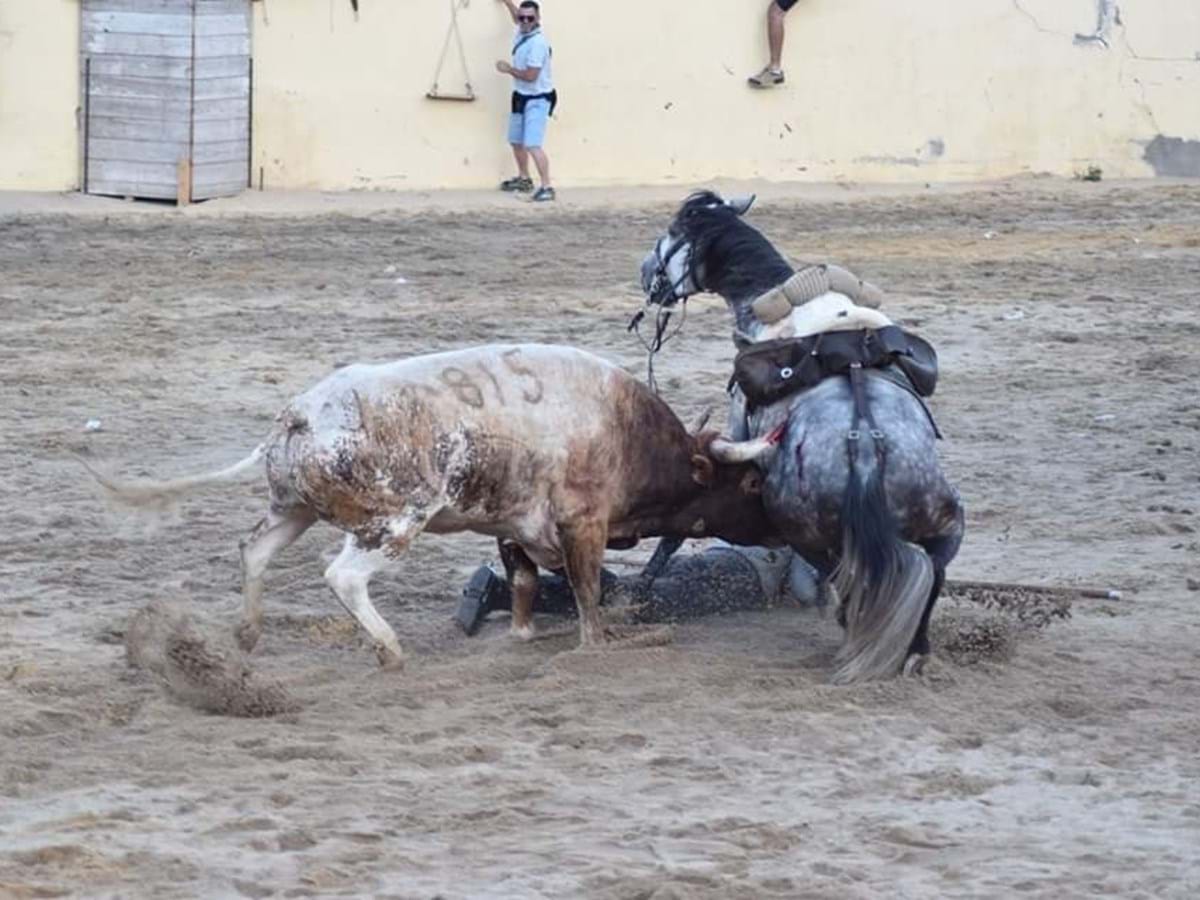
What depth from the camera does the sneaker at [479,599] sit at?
8195mm

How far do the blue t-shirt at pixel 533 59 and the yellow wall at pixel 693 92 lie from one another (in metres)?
0.67

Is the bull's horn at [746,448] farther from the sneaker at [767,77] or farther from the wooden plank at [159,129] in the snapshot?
the sneaker at [767,77]

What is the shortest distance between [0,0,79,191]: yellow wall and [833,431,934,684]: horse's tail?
47.5ft

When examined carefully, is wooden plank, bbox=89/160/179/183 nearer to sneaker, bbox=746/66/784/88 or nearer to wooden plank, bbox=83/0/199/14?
wooden plank, bbox=83/0/199/14

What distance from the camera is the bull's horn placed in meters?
7.81

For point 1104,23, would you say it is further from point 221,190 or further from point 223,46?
point 221,190

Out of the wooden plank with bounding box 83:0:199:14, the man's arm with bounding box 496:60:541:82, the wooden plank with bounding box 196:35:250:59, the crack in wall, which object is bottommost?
the man's arm with bounding box 496:60:541:82

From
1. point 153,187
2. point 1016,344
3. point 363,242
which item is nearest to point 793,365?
point 1016,344

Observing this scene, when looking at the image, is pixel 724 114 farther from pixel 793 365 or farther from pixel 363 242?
pixel 793 365

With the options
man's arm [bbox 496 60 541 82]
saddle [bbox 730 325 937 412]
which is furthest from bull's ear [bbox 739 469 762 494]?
man's arm [bbox 496 60 541 82]

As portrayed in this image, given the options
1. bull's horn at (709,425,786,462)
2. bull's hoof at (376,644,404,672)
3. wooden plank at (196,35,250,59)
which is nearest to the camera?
bull's hoof at (376,644,404,672)

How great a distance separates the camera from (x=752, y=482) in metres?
7.96

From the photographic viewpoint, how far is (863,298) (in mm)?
8242

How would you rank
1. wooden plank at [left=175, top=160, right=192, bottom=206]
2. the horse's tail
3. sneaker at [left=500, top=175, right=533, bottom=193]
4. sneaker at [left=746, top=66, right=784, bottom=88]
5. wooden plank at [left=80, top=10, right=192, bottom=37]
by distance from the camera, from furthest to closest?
1. sneaker at [left=746, top=66, right=784, bottom=88]
2. sneaker at [left=500, top=175, right=533, bottom=193]
3. wooden plank at [left=80, top=10, right=192, bottom=37]
4. wooden plank at [left=175, top=160, right=192, bottom=206]
5. the horse's tail
